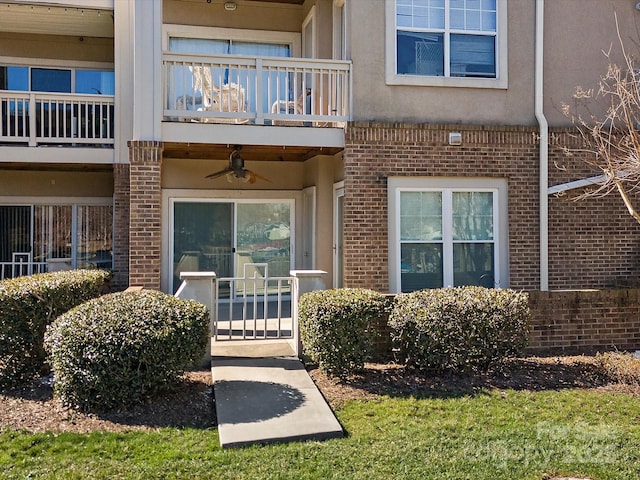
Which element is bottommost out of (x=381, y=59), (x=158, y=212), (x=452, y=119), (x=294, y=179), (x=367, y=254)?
(x=367, y=254)

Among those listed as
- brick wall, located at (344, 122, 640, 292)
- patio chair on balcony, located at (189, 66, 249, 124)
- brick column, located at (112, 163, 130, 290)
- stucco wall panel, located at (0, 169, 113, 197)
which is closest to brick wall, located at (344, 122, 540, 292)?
brick wall, located at (344, 122, 640, 292)

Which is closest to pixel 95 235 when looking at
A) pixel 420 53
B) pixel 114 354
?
pixel 114 354

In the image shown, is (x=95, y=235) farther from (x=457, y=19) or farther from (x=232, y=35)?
(x=457, y=19)

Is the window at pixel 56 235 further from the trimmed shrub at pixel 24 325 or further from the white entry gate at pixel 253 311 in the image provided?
the trimmed shrub at pixel 24 325

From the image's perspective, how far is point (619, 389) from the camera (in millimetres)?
6473

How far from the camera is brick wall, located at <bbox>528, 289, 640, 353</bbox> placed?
828 centimetres

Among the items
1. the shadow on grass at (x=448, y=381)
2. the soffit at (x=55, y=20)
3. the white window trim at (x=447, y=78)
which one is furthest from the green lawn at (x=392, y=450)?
the soffit at (x=55, y=20)

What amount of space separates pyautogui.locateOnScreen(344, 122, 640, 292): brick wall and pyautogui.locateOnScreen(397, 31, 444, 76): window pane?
0.99 m

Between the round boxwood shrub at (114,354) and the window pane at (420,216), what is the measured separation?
4541 mm

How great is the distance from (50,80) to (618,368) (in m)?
13.2

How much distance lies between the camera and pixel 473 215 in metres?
9.48

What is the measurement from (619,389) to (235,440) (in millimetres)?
4526

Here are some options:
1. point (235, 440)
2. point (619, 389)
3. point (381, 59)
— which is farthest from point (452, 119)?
point (235, 440)

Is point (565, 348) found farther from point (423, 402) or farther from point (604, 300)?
point (423, 402)
